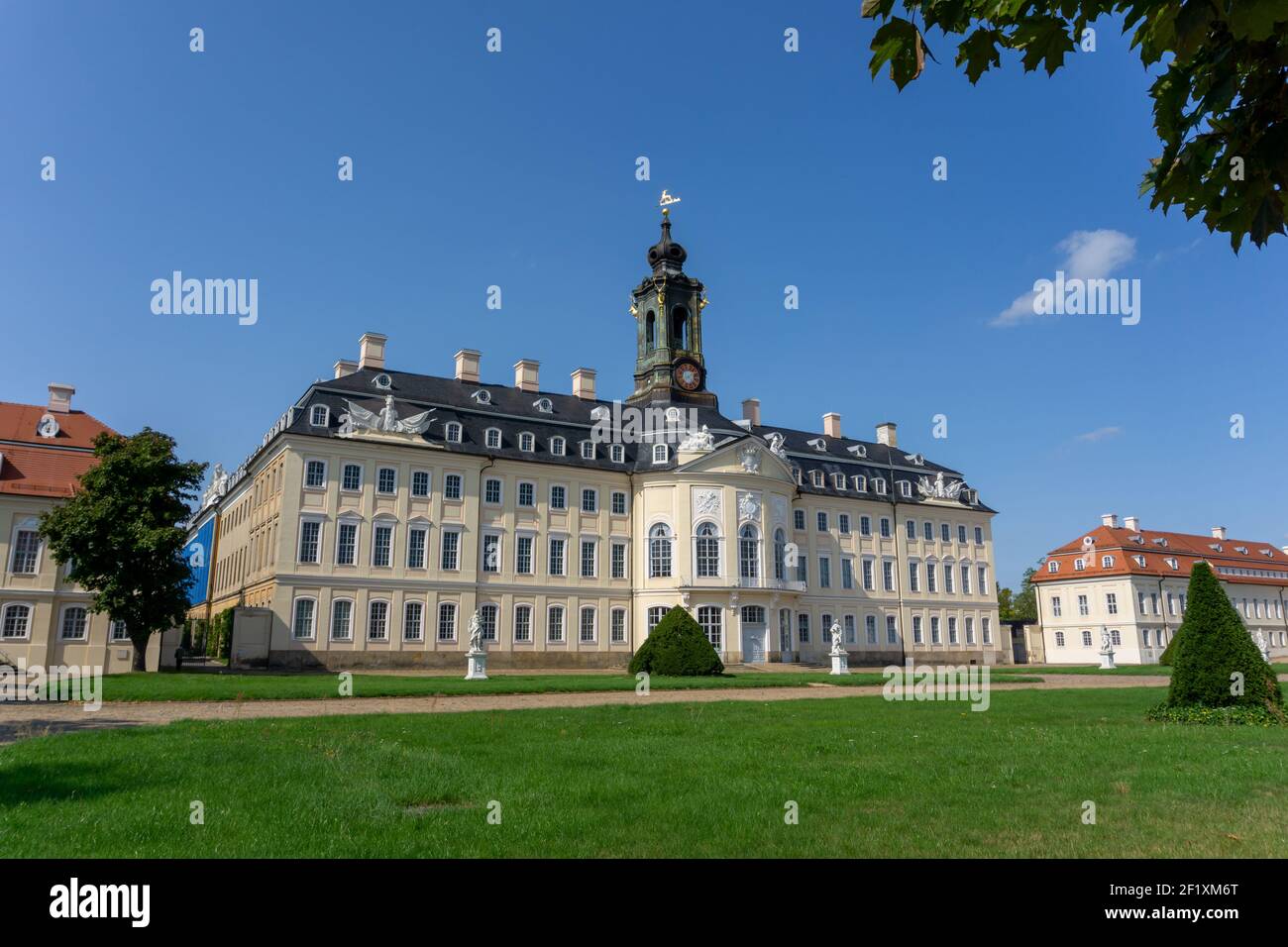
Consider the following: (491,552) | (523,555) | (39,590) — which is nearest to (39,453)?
(39,590)

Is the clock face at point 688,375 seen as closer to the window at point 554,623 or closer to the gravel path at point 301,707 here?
the window at point 554,623

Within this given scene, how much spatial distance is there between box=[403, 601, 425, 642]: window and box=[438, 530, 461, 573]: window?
232 centimetres

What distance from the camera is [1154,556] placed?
230ft

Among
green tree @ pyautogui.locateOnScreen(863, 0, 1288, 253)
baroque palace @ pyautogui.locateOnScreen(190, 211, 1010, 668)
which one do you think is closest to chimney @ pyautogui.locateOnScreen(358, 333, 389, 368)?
baroque palace @ pyautogui.locateOnScreen(190, 211, 1010, 668)

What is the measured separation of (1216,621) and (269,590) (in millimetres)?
37601

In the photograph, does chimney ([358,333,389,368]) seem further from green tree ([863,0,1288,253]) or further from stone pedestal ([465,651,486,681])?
green tree ([863,0,1288,253])

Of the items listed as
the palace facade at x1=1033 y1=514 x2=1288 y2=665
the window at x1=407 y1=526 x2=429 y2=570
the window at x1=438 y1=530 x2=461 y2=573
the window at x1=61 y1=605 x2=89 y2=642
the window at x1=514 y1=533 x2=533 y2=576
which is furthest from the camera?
the palace facade at x1=1033 y1=514 x2=1288 y2=665

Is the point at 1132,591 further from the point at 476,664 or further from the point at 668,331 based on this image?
the point at 476,664

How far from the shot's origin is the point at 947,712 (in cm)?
1717

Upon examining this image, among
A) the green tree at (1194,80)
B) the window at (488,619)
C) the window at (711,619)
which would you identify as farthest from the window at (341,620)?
the green tree at (1194,80)

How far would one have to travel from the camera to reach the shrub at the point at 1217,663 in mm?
15500

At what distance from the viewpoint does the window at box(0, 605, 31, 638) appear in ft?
118
